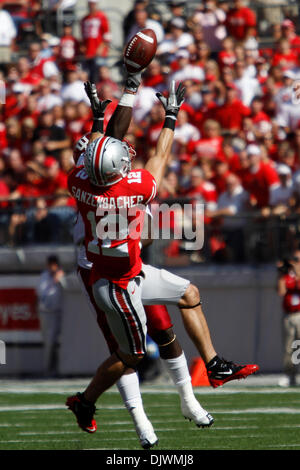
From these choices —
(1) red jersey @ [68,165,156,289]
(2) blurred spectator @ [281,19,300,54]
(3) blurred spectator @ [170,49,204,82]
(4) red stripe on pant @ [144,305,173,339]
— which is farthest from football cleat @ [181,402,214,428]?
(2) blurred spectator @ [281,19,300,54]

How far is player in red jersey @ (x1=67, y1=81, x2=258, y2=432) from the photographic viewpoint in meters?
6.38

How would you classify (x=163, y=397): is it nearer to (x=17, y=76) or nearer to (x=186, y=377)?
(x=186, y=377)

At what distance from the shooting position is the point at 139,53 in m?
6.77

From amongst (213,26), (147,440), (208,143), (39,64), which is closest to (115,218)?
(147,440)

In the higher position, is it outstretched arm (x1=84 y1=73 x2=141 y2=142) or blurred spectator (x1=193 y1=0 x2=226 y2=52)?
outstretched arm (x1=84 y1=73 x2=141 y2=142)

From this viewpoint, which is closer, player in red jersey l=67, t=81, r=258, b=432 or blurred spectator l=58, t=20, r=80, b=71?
player in red jersey l=67, t=81, r=258, b=432

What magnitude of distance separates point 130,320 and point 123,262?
0.36 meters

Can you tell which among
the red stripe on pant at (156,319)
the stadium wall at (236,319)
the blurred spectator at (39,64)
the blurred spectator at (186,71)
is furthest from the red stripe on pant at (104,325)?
the blurred spectator at (39,64)

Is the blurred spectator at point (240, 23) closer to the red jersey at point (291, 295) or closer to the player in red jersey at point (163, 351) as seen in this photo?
the red jersey at point (291, 295)

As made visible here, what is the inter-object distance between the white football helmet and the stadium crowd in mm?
5924

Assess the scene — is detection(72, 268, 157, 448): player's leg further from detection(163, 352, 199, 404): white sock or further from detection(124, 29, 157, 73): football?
detection(124, 29, 157, 73): football

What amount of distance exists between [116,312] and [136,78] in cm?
151

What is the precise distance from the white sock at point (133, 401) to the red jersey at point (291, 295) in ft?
17.5

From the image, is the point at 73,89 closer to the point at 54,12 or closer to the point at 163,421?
the point at 54,12
